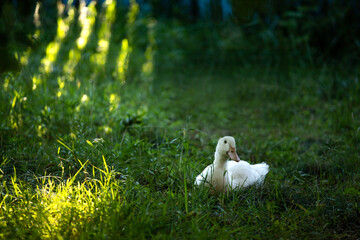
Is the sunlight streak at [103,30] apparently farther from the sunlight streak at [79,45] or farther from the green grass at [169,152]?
the sunlight streak at [79,45]

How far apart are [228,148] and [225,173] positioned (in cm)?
17

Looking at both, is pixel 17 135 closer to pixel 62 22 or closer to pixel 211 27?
pixel 62 22

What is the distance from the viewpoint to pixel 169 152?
2.84 metres

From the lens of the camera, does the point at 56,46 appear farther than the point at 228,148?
Yes

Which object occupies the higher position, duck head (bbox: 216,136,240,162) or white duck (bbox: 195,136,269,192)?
duck head (bbox: 216,136,240,162)

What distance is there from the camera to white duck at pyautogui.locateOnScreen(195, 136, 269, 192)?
95.7 inches

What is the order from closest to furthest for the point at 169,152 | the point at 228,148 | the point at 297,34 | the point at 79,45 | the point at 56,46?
the point at 228,148, the point at 169,152, the point at 79,45, the point at 56,46, the point at 297,34

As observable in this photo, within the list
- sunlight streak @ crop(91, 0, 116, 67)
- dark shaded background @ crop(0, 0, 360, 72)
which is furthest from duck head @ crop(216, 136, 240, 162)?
dark shaded background @ crop(0, 0, 360, 72)

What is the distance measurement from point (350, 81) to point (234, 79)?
1.50 metres

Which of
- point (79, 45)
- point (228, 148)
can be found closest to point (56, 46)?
point (79, 45)

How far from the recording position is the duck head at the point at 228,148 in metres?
2.41

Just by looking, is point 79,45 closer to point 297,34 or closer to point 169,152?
point 169,152

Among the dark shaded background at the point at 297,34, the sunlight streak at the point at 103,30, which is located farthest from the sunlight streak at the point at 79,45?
the dark shaded background at the point at 297,34

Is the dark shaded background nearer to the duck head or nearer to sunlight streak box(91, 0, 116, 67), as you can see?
sunlight streak box(91, 0, 116, 67)
